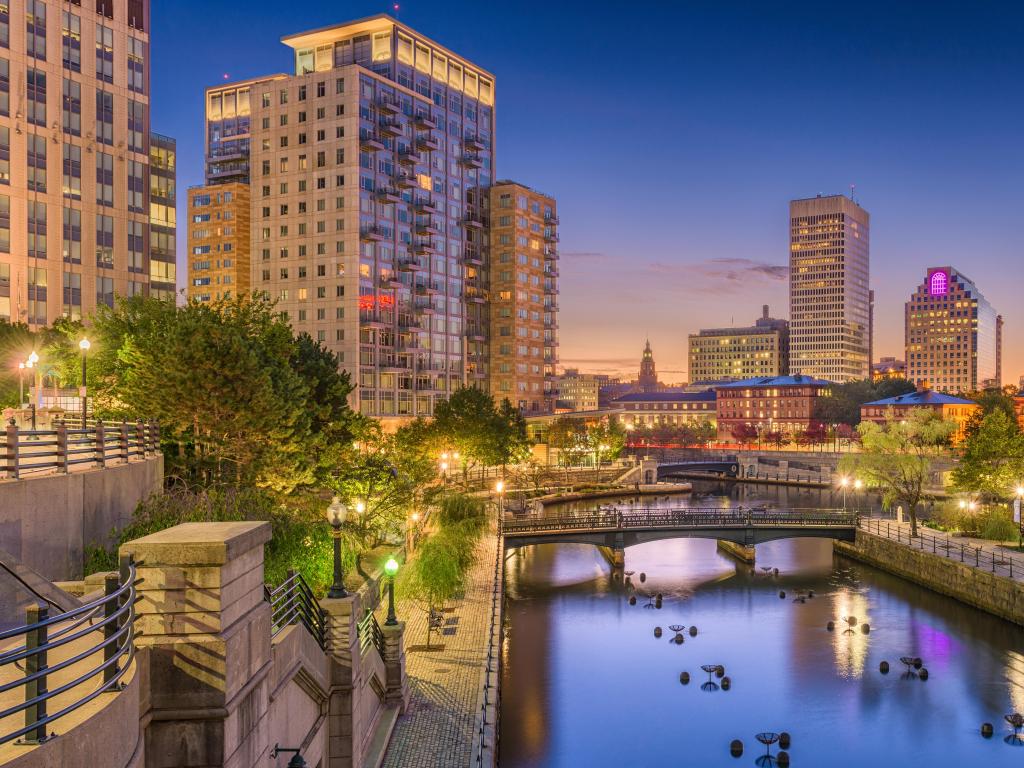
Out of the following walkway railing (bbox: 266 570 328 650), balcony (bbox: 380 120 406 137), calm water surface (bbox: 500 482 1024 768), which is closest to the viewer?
walkway railing (bbox: 266 570 328 650)

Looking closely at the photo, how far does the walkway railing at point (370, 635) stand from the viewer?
2157 cm

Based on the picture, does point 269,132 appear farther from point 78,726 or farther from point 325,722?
point 78,726

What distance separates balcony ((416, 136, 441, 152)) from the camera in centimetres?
11131

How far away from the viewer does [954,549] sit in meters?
56.5

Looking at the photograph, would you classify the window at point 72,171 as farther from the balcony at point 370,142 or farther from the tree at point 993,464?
the tree at point 993,464

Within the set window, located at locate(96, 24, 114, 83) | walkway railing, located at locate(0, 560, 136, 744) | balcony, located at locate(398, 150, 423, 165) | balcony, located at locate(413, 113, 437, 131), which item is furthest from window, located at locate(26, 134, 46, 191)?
walkway railing, located at locate(0, 560, 136, 744)

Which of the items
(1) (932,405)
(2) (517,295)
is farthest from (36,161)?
(1) (932,405)

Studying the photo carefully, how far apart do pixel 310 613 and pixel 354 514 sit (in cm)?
2655

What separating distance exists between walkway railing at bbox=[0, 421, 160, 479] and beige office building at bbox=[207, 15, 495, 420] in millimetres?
71489

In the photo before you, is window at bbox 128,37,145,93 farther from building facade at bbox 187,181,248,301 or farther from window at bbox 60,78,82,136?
building facade at bbox 187,181,248,301

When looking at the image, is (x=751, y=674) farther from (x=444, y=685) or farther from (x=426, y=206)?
(x=426, y=206)

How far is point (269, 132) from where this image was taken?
351 ft

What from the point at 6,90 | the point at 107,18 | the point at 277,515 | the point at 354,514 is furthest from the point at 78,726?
the point at 107,18

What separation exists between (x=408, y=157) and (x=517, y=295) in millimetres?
27881
